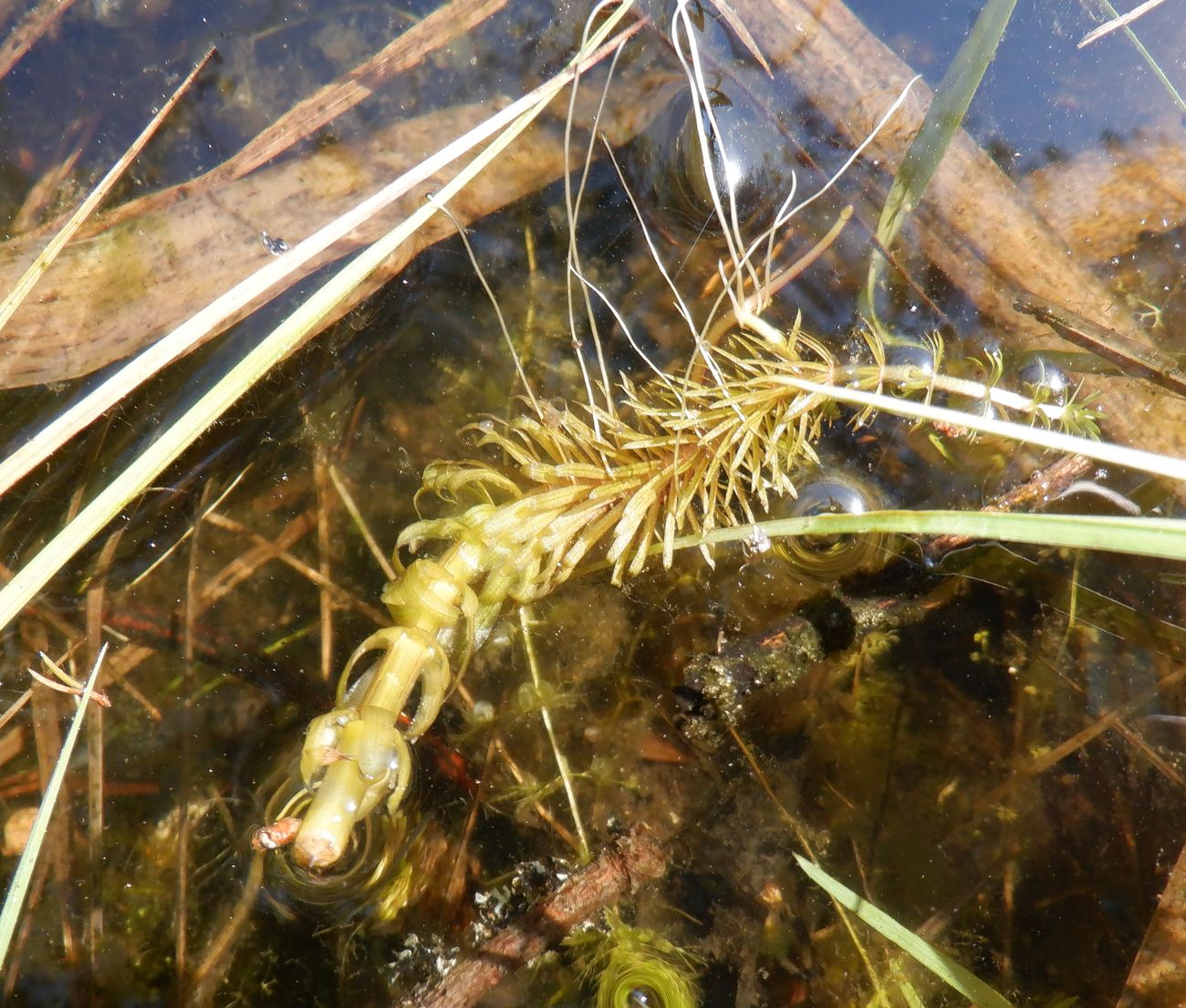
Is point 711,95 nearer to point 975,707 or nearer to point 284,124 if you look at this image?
point 284,124

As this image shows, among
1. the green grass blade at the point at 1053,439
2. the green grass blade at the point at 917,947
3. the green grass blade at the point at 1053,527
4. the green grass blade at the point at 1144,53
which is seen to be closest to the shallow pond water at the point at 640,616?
the green grass blade at the point at 1144,53

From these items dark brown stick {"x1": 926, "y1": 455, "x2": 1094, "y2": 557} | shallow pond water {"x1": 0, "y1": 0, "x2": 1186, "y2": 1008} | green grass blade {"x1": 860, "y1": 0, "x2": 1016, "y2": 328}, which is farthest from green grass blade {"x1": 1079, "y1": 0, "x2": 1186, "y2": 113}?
dark brown stick {"x1": 926, "y1": 455, "x2": 1094, "y2": 557}

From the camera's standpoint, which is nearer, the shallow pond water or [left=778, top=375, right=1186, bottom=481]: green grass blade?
[left=778, top=375, right=1186, bottom=481]: green grass blade

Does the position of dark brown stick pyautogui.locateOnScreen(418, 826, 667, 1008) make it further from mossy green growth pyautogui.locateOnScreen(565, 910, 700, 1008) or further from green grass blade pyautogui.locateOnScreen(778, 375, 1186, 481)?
green grass blade pyautogui.locateOnScreen(778, 375, 1186, 481)

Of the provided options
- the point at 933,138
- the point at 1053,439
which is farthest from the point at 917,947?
the point at 933,138

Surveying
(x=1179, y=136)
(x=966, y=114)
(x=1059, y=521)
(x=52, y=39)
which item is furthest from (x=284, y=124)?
(x=1179, y=136)

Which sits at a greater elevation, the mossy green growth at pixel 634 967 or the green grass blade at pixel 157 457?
the green grass blade at pixel 157 457

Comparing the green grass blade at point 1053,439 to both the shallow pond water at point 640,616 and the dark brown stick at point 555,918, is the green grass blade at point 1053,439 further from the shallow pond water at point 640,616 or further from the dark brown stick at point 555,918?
the dark brown stick at point 555,918
